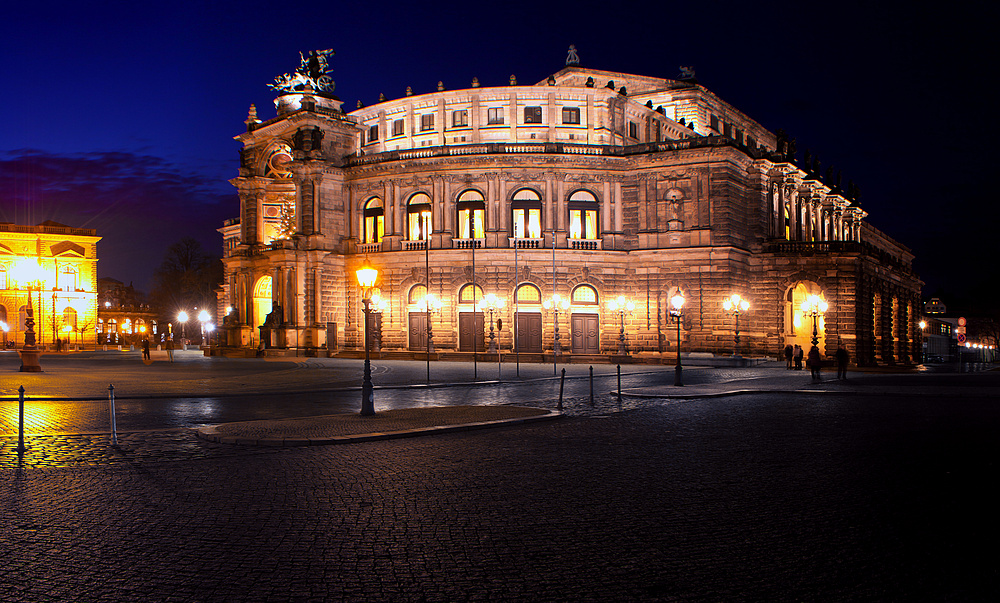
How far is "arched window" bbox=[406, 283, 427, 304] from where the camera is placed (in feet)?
174

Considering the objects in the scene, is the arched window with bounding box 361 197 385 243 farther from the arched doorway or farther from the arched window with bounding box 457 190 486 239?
the arched doorway

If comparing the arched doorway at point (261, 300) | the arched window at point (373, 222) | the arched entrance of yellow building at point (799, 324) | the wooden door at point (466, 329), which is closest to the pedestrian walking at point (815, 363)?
the arched entrance of yellow building at point (799, 324)

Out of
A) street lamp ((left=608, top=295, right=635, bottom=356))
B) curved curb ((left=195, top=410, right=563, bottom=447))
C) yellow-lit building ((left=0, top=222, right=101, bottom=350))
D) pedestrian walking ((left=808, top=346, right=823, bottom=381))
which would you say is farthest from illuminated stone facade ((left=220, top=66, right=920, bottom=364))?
yellow-lit building ((left=0, top=222, right=101, bottom=350))

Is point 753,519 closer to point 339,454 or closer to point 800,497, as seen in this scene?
point 800,497

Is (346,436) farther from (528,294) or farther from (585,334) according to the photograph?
(585,334)

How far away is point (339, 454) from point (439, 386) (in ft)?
46.7

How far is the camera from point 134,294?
153250mm

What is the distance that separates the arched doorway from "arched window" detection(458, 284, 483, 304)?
1636 cm

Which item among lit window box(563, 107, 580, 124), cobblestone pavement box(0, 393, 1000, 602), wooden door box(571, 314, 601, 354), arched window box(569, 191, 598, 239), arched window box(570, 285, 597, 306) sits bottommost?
cobblestone pavement box(0, 393, 1000, 602)

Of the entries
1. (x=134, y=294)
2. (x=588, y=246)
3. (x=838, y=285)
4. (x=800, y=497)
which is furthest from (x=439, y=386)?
(x=134, y=294)

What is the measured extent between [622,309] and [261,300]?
91.9 feet

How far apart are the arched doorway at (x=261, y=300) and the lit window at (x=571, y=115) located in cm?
2580

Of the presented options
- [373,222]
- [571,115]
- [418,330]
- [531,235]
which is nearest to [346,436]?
[531,235]

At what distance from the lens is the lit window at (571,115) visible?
5569 cm
